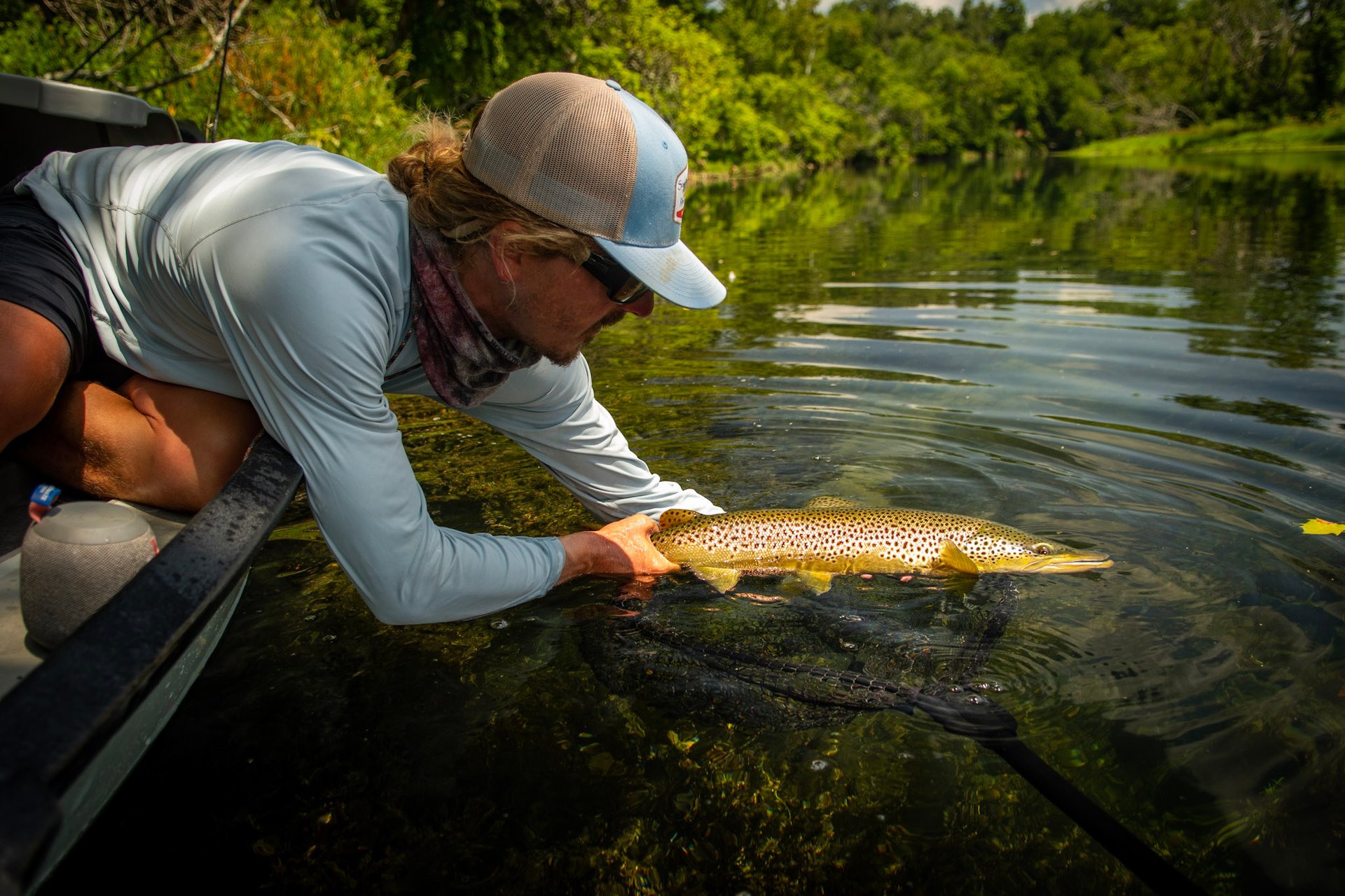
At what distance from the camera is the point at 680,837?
2615 mm

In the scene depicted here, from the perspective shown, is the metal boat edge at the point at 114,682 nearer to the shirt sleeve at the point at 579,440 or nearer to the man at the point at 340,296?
the man at the point at 340,296

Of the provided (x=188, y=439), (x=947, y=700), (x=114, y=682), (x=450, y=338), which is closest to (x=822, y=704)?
(x=947, y=700)

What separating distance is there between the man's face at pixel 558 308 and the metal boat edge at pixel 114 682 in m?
0.85

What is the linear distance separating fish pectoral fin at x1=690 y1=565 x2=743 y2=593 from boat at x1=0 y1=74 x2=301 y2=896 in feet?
6.44

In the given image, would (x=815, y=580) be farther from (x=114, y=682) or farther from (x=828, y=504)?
(x=114, y=682)

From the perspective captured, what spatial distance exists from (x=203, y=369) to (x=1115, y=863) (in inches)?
128

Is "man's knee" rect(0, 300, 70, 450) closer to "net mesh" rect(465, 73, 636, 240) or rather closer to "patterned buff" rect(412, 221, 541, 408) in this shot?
"patterned buff" rect(412, 221, 541, 408)

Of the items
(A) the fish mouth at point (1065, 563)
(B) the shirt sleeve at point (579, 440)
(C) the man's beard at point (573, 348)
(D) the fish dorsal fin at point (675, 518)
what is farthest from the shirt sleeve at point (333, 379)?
(A) the fish mouth at point (1065, 563)

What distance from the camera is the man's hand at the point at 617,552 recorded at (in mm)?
3375

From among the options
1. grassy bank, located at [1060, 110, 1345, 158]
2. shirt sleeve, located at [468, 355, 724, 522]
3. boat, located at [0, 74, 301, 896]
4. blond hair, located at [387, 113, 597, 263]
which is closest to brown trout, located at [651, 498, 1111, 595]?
shirt sleeve, located at [468, 355, 724, 522]

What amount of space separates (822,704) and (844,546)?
118cm

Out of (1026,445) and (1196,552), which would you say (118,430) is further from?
(1026,445)

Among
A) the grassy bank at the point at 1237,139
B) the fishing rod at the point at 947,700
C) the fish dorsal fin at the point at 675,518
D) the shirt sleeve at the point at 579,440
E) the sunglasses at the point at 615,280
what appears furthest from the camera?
the grassy bank at the point at 1237,139

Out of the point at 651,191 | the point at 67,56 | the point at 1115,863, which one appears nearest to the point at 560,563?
the point at 651,191
